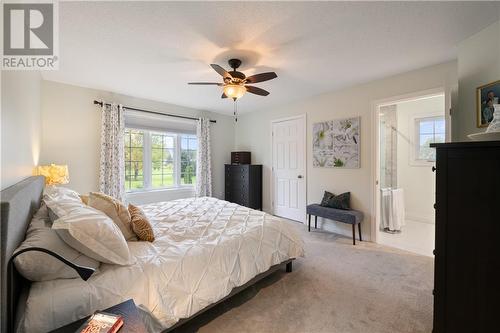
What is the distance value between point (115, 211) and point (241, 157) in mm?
3601

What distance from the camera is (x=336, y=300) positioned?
6.45ft

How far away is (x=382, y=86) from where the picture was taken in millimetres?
3211

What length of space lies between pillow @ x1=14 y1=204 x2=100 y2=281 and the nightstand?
0.34 meters

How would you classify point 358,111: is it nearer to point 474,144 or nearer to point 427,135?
point 427,135

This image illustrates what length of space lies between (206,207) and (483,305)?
256 centimetres

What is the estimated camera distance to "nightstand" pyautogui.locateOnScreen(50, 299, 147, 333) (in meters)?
0.87

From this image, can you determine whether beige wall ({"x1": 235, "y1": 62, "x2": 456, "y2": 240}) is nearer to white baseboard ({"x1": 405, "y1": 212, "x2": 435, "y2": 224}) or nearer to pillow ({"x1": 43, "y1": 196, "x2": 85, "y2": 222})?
white baseboard ({"x1": 405, "y1": 212, "x2": 435, "y2": 224})

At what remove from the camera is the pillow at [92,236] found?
1198 millimetres

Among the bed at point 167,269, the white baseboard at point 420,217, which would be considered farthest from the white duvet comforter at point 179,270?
the white baseboard at point 420,217

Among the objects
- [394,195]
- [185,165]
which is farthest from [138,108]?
[394,195]

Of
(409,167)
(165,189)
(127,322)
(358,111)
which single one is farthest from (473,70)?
(165,189)

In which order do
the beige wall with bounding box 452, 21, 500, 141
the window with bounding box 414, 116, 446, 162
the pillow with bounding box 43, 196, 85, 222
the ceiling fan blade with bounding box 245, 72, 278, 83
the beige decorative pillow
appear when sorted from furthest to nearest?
the window with bounding box 414, 116, 446, 162 < the ceiling fan blade with bounding box 245, 72, 278, 83 < the beige wall with bounding box 452, 21, 500, 141 < the beige decorative pillow < the pillow with bounding box 43, 196, 85, 222

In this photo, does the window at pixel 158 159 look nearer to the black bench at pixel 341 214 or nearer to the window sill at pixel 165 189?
the window sill at pixel 165 189

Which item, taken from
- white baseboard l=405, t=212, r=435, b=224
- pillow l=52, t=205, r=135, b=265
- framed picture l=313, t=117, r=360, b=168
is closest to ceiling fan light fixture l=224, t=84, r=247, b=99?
pillow l=52, t=205, r=135, b=265
